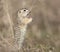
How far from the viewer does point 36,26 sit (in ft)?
36.4

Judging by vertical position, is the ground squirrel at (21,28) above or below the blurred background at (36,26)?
above

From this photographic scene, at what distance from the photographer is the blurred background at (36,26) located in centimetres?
814

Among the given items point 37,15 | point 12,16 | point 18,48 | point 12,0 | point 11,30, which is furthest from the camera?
point 37,15

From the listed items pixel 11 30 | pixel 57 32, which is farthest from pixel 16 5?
pixel 11 30

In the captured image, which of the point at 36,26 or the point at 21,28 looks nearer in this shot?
the point at 21,28

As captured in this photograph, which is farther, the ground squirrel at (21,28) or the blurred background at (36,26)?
the blurred background at (36,26)

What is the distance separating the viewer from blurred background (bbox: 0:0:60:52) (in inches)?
320

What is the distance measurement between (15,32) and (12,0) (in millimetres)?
2361

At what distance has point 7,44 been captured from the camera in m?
7.98

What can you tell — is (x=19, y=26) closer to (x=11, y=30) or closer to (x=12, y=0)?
(x=11, y=30)

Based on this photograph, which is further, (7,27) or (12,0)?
(12,0)

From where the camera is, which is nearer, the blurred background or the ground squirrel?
the ground squirrel

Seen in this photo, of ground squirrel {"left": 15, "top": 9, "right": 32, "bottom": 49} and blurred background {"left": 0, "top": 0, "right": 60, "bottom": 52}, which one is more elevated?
ground squirrel {"left": 15, "top": 9, "right": 32, "bottom": 49}

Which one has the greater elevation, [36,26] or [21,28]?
[21,28]
